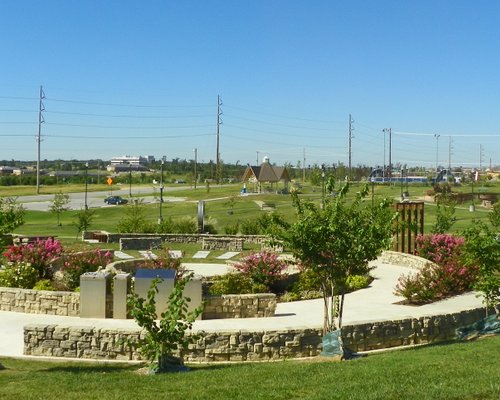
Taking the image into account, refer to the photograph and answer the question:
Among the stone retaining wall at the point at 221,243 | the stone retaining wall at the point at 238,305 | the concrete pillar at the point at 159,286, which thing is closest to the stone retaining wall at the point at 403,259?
the stone retaining wall at the point at 221,243

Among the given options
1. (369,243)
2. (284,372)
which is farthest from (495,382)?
(369,243)

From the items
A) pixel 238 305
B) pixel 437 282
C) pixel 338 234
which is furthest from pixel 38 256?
pixel 437 282

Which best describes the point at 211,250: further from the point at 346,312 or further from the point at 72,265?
the point at 346,312

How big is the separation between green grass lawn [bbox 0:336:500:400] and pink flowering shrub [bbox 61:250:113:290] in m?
6.49

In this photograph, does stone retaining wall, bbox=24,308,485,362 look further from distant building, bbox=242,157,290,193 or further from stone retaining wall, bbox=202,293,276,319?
distant building, bbox=242,157,290,193

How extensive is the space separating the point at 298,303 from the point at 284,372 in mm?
7851

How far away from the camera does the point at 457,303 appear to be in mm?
17219

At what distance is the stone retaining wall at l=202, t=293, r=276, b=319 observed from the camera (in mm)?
16422

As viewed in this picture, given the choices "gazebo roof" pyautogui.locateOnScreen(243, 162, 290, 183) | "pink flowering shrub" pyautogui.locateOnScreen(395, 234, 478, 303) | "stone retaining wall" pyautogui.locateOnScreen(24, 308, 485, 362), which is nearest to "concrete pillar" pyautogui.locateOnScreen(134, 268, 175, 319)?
"stone retaining wall" pyautogui.locateOnScreen(24, 308, 485, 362)

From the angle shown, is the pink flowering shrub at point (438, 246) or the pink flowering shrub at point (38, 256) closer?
the pink flowering shrub at point (38, 256)

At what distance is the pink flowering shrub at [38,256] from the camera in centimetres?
2023

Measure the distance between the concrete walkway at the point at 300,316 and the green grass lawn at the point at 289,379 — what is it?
2.00m

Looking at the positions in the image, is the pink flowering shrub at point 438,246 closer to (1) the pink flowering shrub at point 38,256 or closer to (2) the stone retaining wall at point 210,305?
(2) the stone retaining wall at point 210,305

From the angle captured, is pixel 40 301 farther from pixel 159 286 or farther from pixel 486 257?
pixel 486 257
